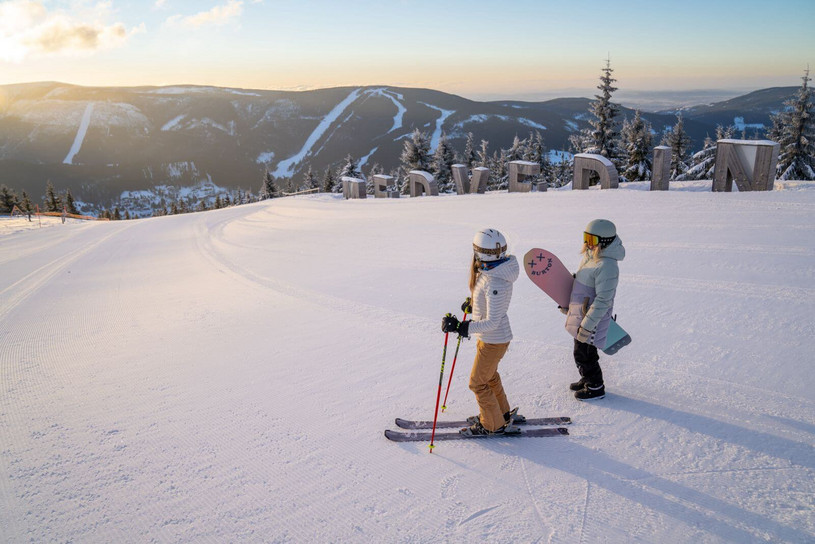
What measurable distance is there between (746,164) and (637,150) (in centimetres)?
2473

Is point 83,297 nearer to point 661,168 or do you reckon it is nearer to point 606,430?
point 606,430

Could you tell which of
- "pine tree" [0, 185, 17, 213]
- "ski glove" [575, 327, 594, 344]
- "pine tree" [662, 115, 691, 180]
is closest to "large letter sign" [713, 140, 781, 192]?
"ski glove" [575, 327, 594, 344]

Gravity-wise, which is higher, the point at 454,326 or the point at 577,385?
the point at 454,326

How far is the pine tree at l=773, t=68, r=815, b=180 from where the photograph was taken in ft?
82.4

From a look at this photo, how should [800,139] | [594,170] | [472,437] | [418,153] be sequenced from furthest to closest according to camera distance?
[418,153] → [800,139] → [594,170] → [472,437]

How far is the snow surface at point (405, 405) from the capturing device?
125 inches

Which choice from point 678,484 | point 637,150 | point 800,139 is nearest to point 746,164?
point 678,484

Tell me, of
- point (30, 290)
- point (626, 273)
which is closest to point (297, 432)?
point (626, 273)

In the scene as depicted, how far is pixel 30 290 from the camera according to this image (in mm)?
10516

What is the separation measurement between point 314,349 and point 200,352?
169 cm

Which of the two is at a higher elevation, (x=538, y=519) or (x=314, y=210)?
(x=314, y=210)

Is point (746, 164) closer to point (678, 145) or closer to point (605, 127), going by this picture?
point (605, 127)

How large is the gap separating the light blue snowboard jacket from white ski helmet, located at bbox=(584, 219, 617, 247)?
0.22 ft

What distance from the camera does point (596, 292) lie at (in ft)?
13.2
